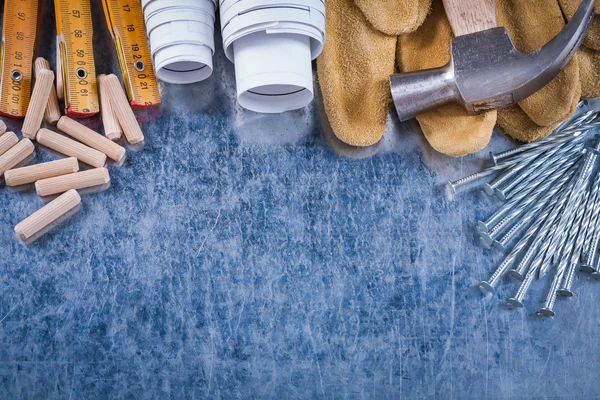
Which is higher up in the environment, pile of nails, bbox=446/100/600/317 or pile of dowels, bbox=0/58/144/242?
pile of dowels, bbox=0/58/144/242

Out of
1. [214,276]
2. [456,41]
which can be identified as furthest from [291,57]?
[214,276]

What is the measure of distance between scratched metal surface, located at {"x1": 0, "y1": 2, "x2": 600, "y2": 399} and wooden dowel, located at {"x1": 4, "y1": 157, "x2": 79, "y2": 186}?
0.09 ft

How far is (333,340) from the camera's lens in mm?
1408

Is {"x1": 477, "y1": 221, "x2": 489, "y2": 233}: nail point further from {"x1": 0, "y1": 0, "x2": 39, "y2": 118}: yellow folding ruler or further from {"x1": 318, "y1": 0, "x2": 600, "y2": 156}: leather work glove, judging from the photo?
{"x1": 0, "y1": 0, "x2": 39, "y2": 118}: yellow folding ruler

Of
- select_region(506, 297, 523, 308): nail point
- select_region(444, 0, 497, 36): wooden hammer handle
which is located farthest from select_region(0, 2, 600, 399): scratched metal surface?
select_region(444, 0, 497, 36): wooden hammer handle

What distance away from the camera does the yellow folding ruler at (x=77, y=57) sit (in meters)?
1.54

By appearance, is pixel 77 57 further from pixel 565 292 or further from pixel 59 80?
pixel 565 292

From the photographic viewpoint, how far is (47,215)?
1.43m

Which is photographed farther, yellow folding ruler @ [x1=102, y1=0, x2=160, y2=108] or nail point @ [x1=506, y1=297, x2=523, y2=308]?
yellow folding ruler @ [x1=102, y1=0, x2=160, y2=108]

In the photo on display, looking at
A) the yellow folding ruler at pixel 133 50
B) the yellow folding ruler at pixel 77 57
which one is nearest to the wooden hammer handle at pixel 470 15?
the yellow folding ruler at pixel 133 50

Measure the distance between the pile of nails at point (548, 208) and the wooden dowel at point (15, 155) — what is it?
2.83 feet

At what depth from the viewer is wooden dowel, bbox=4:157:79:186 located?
1463 millimetres

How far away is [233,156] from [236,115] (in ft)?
0.33

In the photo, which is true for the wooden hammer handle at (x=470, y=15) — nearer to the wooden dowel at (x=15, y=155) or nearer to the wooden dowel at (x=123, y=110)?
the wooden dowel at (x=123, y=110)
